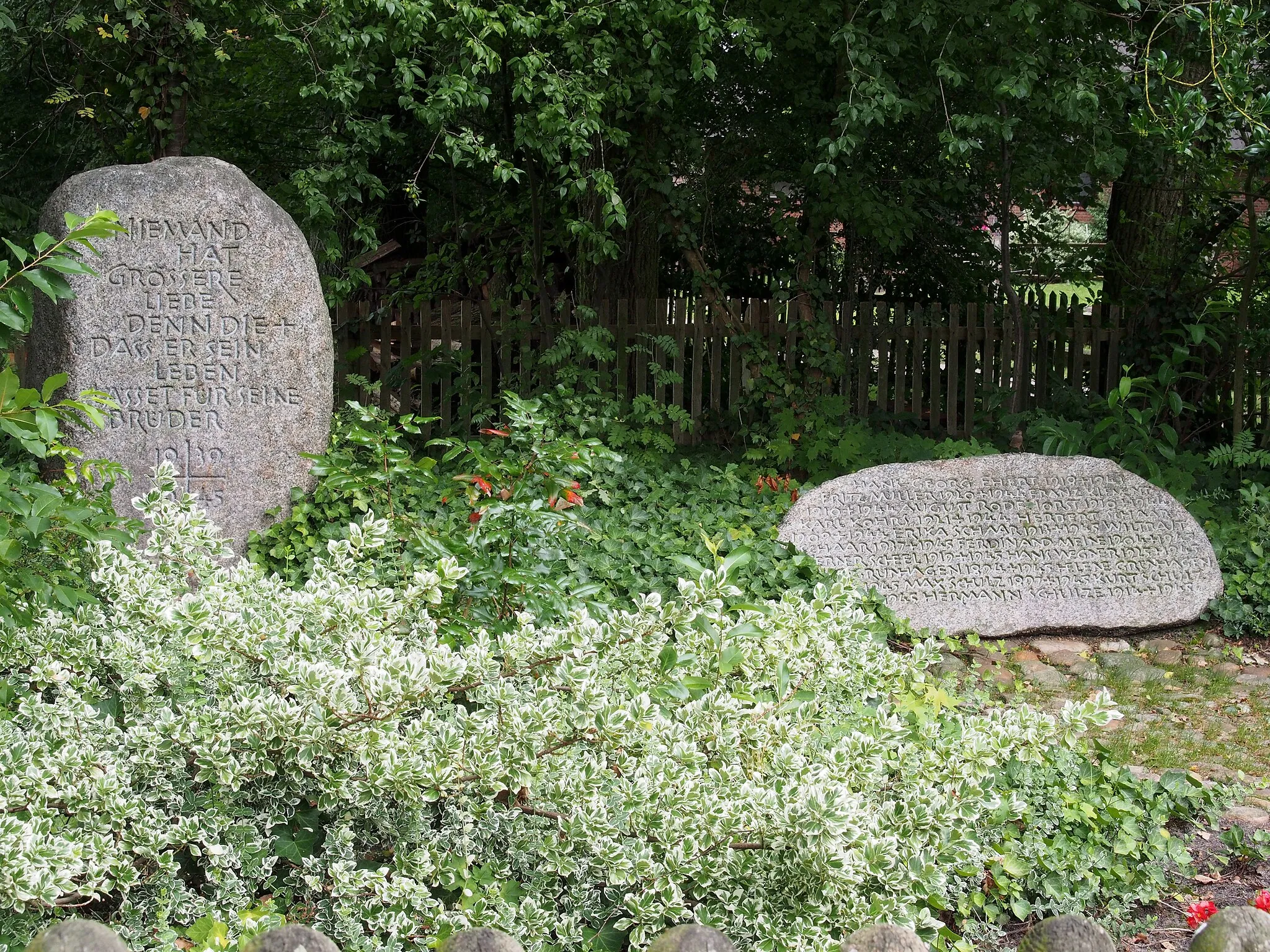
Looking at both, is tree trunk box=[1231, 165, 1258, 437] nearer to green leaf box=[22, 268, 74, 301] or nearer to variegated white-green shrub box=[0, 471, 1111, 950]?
variegated white-green shrub box=[0, 471, 1111, 950]

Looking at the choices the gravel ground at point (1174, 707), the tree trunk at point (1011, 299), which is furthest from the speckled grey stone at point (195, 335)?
the tree trunk at point (1011, 299)

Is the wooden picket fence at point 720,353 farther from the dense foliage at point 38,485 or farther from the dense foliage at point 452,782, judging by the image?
the dense foliage at point 452,782

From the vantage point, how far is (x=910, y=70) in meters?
8.09

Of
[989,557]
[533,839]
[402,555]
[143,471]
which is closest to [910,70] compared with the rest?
[989,557]

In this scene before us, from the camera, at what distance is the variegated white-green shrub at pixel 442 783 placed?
2502mm

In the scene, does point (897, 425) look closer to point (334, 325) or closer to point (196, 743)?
point (334, 325)

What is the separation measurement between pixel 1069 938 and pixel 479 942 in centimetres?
104

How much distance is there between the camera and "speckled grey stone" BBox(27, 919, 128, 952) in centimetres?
185

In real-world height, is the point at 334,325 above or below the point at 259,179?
below

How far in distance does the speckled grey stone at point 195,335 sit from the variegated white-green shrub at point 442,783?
2946mm

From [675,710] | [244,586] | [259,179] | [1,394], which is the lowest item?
[675,710]

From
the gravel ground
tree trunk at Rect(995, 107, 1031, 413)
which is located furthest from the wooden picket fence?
the gravel ground

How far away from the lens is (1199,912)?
3.17 m

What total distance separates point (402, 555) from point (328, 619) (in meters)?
2.43
